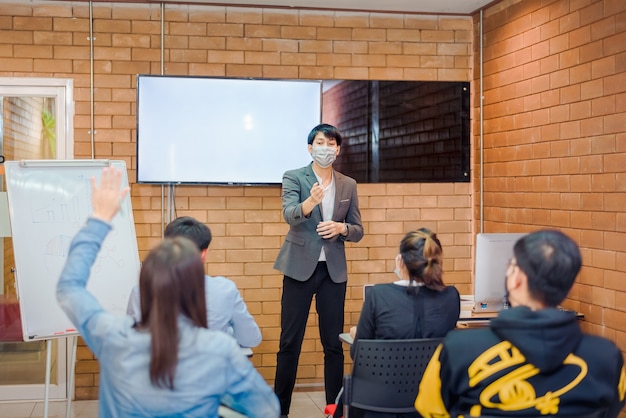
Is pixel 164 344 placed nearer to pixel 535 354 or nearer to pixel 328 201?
pixel 535 354

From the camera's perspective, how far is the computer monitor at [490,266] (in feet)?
12.0

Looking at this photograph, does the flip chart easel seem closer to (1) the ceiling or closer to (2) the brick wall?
(2) the brick wall

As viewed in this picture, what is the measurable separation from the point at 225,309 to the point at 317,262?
1365mm

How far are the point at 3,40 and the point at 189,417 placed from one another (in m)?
3.76

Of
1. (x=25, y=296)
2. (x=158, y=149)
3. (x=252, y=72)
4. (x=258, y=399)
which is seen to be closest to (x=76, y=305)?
(x=258, y=399)

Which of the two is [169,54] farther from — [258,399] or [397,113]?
[258,399]

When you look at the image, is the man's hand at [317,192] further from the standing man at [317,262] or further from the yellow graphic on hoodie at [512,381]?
the yellow graphic on hoodie at [512,381]

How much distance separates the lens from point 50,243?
3.85 m

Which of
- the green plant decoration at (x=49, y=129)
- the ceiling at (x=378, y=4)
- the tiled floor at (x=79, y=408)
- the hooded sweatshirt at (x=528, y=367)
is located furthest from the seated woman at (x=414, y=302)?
the green plant decoration at (x=49, y=129)

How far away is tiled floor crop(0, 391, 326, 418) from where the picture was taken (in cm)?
462

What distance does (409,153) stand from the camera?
5270 millimetres

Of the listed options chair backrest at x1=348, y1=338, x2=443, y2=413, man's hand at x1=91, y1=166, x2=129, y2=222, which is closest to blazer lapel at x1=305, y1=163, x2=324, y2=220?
chair backrest at x1=348, y1=338, x2=443, y2=413

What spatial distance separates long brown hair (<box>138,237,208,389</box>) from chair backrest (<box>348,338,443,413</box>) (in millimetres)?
1014

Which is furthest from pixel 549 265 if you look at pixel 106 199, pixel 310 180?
pixel 310 180
